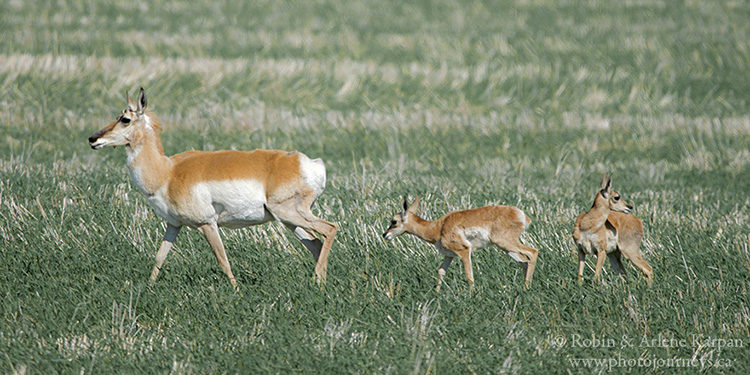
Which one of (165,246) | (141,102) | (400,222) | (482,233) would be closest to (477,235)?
(482,233)

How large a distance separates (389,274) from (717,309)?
7.44ft

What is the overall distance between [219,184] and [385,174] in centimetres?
540

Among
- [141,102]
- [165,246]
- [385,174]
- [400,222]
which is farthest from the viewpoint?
[385,174]

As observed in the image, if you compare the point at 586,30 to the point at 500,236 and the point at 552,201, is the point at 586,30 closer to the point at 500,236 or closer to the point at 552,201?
the point at 552,201

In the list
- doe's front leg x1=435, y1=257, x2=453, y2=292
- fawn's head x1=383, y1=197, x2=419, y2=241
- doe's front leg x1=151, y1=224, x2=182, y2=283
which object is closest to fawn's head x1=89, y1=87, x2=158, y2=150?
doe's front leg x1=151, y1=224, x2=182, y2=283

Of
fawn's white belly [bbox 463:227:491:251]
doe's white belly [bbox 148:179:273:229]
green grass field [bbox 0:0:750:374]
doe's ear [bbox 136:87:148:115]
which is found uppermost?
doe's ear [bbox 136:87:148:115]

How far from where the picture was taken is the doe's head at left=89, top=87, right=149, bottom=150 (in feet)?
17.1

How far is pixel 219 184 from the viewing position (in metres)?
5.26

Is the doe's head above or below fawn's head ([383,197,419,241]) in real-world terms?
above

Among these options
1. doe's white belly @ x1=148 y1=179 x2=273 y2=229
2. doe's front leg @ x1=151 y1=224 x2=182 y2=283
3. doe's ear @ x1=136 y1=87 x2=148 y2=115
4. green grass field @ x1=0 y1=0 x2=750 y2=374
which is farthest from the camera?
doe's front leg @ x1=151 y1=224 x2=182 y2=283

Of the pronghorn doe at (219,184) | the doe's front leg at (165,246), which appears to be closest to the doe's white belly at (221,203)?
the pronghorn doe at (219,184)

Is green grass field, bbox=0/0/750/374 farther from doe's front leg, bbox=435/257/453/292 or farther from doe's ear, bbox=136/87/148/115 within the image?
doe's ear, bbox=136/87/148/115

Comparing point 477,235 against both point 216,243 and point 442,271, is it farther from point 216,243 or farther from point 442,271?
point 216,243

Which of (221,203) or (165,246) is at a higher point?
(221,203)
